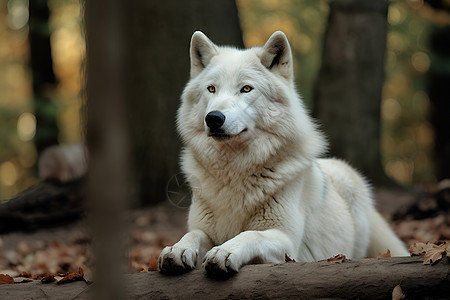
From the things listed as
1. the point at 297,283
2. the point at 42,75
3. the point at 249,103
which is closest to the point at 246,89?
the point at 249,103

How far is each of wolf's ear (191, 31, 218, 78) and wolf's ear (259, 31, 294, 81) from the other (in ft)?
1.65

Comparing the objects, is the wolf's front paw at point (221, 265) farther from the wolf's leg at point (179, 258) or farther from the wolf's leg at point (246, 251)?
the wolf's leg at point (179, 258)

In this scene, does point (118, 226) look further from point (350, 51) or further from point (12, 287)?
point (350, 51)

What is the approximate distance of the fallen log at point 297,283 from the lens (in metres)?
2.83

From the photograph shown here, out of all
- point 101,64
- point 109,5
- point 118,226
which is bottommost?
point 118,226

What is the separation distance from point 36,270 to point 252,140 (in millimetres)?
2885

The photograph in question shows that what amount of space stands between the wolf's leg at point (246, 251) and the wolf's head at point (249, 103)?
0.81m

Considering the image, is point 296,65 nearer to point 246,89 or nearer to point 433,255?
point 246,89

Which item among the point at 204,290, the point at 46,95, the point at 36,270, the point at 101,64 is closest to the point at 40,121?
the point at 46,95

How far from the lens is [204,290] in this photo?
2990mm

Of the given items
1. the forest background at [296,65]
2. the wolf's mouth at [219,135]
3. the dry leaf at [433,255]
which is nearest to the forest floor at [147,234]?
the forest background at [296,65]

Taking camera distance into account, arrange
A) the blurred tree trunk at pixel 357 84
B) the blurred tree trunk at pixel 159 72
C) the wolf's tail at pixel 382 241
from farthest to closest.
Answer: the blurred tree trunk at pixel 357 84, the blurred tree trunk at pixel 159 72, the wolf's tail at pixel 382 241

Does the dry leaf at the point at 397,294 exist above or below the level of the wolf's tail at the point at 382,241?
above

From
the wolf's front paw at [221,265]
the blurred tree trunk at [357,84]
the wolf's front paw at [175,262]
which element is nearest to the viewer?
the wolf's front paw at [221,265]
